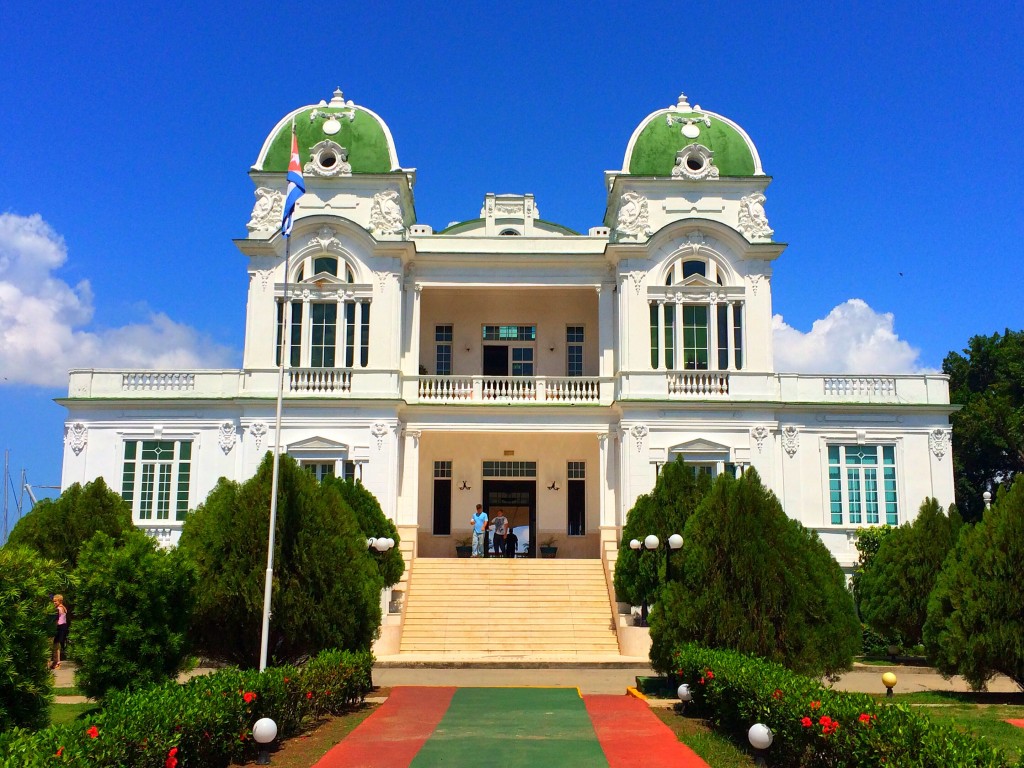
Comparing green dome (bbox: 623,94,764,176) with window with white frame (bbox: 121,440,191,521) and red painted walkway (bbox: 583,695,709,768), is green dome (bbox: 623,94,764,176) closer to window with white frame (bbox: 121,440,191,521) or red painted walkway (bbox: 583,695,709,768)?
window with white frame (bbox: 121,440,191,521)

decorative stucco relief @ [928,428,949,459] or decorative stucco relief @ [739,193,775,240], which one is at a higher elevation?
decorative stucco relief @ [739,193,775,240]

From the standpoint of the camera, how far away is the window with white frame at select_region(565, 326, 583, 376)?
30734mm

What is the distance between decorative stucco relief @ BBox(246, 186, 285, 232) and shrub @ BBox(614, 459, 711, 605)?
13.6 m

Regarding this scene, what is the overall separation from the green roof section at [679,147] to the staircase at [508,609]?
1166cm

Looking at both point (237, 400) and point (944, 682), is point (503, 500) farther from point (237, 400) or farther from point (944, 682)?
point (944, 682)

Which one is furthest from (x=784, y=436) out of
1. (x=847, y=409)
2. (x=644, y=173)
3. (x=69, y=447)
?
(x=69, y=447)

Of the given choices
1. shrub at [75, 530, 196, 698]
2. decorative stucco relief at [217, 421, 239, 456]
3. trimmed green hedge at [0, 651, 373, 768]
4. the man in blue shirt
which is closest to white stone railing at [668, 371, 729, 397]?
the man in blue shirt

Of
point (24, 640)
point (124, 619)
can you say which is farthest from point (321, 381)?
point (24, 640)

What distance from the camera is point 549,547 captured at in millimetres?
29125

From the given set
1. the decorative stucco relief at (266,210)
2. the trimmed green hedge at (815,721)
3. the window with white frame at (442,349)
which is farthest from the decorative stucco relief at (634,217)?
the trimmed green hedge at (815,721)

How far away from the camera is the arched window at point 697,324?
2752 cm

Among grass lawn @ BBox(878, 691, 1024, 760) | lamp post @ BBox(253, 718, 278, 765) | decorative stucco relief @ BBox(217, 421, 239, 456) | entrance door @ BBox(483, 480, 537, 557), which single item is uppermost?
decorative stucco relief @ BBox(217, 421, 239, 456)

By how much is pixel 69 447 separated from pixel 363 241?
10.1 m

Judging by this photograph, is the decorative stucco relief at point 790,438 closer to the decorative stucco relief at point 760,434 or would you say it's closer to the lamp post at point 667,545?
the decorative stucco relief at point 760,434
